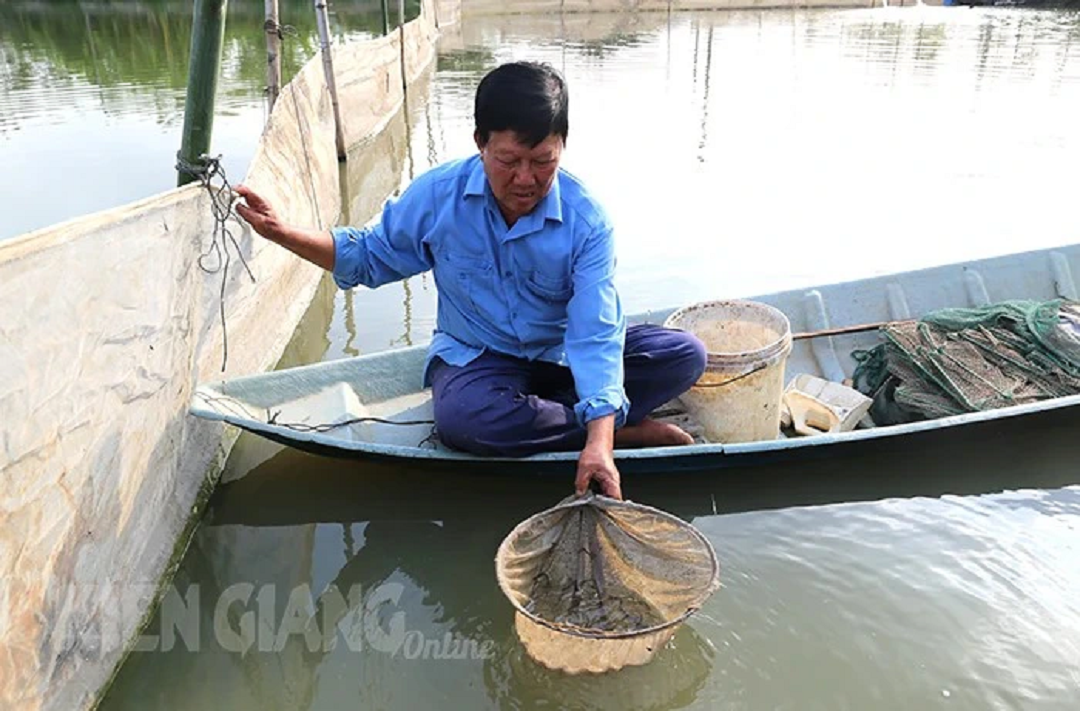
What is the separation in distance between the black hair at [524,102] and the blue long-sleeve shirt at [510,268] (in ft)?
1.35

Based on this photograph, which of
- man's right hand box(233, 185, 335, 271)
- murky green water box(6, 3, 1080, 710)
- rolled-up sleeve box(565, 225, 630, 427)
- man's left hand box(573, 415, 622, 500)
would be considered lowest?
murky green water box(6, 3, 1080, 710)

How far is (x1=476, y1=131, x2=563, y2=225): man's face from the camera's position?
103 inches

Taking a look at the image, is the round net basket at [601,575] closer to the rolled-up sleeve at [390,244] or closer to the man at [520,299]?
the man at [520,299]

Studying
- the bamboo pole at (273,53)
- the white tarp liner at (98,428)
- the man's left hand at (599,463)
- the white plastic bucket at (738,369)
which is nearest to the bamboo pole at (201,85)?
the white tarp liner at (98,428)

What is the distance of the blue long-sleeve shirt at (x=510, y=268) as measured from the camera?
9.49 feet

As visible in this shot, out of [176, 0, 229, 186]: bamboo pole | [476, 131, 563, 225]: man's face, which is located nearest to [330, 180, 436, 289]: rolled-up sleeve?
[476, 131, 563, 225]: man's face

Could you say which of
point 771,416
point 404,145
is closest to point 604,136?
point 404,145

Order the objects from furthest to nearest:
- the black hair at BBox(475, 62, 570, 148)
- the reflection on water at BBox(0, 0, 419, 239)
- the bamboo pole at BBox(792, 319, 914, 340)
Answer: the reflection on water at BBox(0, 0, 419, 239) < the bamboo pole at BBox(792, 319, 914, 340) < the black hair at BBox(475, 62, 570, 148)

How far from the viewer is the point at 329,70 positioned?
311 inches

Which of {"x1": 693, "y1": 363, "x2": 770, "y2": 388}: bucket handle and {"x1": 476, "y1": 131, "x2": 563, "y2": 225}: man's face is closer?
{"x1": 476, "y1": 131, "x2": 563, "y2": 225}: man's face

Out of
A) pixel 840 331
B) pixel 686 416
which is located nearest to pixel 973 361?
pixel 840 331

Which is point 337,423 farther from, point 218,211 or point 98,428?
point 98,428

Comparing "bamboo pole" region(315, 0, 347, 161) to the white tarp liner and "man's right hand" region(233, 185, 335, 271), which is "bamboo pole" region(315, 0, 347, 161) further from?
"man's right hand" region(233, 185, 335, 271)

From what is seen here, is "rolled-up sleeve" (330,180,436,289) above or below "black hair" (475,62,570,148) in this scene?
below
